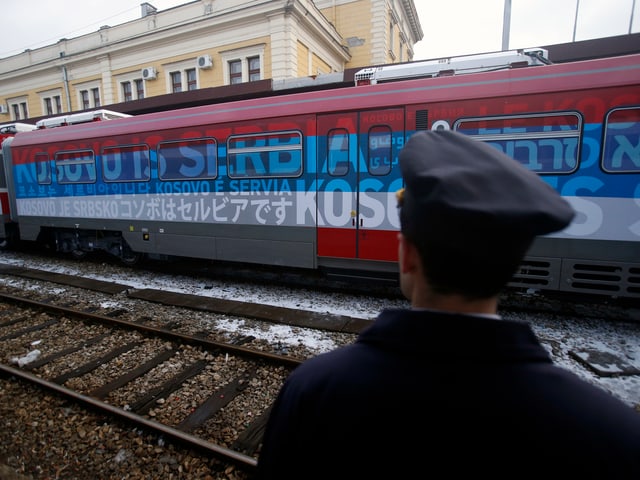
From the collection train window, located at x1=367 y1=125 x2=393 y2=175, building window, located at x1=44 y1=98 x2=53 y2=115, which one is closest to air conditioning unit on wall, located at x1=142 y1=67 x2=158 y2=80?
building window, located at x1=44 y1=98 x2=53 y2=115

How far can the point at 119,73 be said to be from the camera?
24734 mm

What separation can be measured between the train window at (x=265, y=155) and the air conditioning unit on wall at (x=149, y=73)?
1975cm

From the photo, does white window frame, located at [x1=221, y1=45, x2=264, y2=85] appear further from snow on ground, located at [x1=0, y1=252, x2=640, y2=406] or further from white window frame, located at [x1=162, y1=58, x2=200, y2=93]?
snow on ground, located at [x1=0, y1=252, x2=640, y2=406]

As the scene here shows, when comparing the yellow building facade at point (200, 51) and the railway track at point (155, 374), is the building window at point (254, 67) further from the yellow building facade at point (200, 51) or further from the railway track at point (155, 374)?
the railway track at point (155, 374)

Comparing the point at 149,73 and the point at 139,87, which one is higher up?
the point at 149,73

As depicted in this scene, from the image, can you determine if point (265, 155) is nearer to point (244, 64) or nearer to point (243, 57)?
point (244, 64)

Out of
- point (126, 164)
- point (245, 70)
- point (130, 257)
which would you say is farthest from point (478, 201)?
point (245, 70)

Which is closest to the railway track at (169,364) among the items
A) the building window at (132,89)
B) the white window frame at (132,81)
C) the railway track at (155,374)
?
the railway track at (155,374)

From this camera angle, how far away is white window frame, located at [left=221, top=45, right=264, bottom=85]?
66.4ft

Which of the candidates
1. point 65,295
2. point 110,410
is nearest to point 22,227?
point 65,295

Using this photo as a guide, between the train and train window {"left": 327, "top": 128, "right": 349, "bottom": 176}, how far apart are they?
2 centimetres

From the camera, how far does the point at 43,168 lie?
10047mm

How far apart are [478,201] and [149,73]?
26.8 metres

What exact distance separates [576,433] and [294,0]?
2188 centimetres
